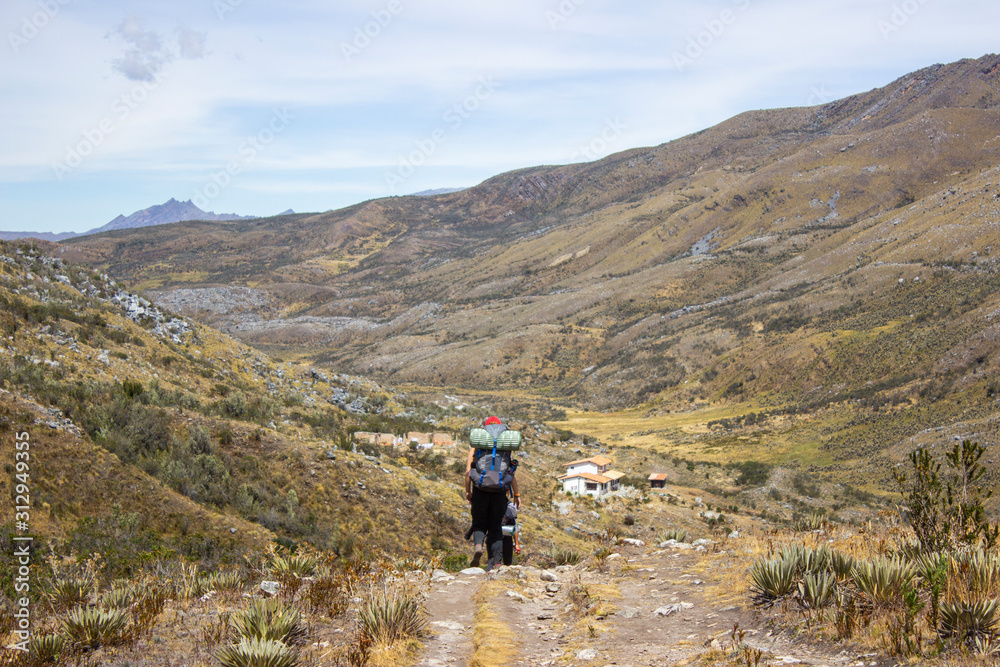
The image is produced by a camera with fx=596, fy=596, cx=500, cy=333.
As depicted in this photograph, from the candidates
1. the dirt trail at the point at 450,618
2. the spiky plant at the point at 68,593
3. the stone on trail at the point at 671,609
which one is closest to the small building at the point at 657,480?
the dirt trail at the point at 450,618

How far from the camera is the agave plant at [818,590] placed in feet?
16.5

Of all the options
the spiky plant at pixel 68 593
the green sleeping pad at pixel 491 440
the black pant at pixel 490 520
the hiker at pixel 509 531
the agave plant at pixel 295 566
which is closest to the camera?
the spiky plant at pixel 68 593

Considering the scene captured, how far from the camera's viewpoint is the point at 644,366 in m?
78.2

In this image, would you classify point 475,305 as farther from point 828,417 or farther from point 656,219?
point 828,417

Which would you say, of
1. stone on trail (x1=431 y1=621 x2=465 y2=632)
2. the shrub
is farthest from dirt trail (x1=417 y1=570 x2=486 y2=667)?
the shrub

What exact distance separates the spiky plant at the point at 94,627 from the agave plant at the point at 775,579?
573cm

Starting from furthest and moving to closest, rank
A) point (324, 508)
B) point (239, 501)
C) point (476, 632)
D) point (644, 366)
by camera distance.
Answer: point (644, 366)
point (324, 508)
point (239, 501)
point (476, 632)

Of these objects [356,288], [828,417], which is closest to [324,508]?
[828,417]

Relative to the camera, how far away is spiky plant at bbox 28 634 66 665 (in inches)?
181

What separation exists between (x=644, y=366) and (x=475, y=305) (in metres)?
67.2

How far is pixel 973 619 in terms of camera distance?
3979 millimetres

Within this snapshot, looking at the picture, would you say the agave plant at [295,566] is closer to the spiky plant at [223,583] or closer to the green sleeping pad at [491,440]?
the spiky plant at [223,583]

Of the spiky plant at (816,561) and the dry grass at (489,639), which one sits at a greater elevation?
the spiky plant at (816,561)

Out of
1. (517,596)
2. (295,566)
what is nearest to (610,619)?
(517,596)
